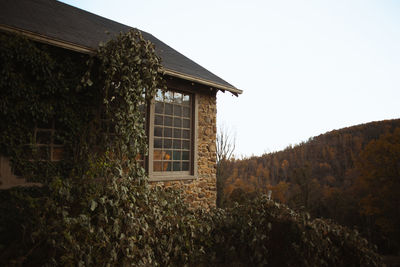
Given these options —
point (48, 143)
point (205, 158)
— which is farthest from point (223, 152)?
point (48, 143)

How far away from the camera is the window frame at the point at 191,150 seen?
18.2ft

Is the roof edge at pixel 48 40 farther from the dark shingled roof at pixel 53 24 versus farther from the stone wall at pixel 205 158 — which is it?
the stone wall at pixel 205 158

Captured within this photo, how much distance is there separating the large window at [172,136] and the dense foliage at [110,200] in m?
1.01

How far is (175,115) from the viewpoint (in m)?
6.18

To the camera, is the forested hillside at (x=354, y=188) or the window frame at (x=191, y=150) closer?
the window frame at (x=191, y=150)

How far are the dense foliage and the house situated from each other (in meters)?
0.53

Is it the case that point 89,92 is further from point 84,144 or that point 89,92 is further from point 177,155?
point 177,155

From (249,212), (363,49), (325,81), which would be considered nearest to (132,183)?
(249,212)

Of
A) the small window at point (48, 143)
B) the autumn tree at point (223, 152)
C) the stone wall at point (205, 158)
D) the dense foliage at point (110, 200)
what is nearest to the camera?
the dense foliage at point (110, 200)

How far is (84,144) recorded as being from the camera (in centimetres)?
438

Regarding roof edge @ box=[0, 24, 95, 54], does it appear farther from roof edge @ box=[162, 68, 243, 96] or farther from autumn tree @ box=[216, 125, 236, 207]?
autumn tree @ box=[216, 125, 236, 207]

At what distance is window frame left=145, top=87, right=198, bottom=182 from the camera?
5543 millimetres

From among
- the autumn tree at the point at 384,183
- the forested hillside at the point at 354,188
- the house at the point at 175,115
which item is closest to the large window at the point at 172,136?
the house at the point at 175,115

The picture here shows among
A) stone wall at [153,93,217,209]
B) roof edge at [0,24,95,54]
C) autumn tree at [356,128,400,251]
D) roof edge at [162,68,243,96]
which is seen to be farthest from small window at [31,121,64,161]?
autumn tree at [356,128,400,251]
